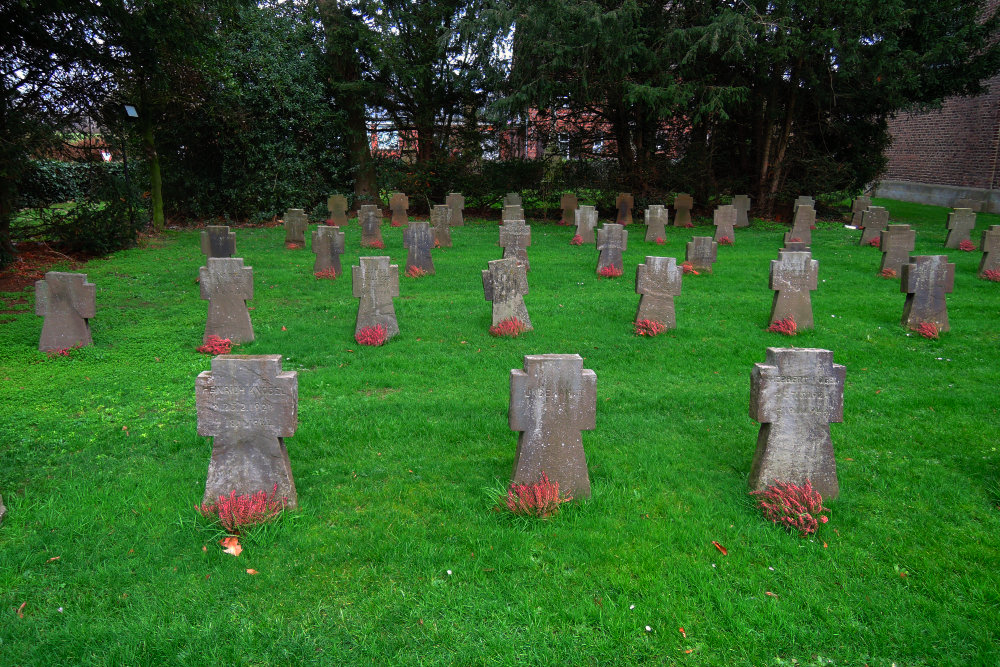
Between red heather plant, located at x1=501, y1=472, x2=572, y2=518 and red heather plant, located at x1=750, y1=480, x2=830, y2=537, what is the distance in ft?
4.69

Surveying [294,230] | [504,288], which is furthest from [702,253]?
[294,230]

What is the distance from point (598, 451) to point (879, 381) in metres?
3.95

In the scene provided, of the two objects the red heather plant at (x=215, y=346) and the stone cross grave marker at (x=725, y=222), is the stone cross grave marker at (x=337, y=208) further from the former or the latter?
the red heather plant at (x=215, y=346)

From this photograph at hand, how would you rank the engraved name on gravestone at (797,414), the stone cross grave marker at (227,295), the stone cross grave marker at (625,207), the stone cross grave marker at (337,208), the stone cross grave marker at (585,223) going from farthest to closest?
the stone cross grave marker at (625,207), the stone cross grave marker at (337,208), the stone cross grave marker at (585,223), the stone cross grave marker at (227,295), the engraved name on gravestone at (797,414)

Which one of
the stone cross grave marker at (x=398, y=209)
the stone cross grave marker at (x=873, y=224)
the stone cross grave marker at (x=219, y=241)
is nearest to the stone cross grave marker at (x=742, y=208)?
the stone cross grave marker at (x=873, y=224)

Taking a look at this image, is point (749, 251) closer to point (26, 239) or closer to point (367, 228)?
point (367, 228)

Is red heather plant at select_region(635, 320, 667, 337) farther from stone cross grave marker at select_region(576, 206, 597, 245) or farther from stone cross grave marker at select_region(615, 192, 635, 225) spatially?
stone cross grave marker at select_region(615, 192, 635, 225)

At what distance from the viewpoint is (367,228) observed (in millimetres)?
17062

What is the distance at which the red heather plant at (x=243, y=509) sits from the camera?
4.44m

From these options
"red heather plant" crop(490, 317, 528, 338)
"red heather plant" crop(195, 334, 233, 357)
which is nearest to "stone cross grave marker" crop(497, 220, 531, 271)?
"red heather plant" crop(490, 317, 528, 338)

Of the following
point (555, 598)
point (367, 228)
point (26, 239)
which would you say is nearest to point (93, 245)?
point (26, 239)

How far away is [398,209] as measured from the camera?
846 inches

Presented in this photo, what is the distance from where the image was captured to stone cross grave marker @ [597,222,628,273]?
1333cm

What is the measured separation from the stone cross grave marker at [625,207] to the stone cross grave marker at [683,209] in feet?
4.73
